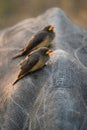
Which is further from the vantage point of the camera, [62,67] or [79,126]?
[62,67]

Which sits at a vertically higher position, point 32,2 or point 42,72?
point 32,2

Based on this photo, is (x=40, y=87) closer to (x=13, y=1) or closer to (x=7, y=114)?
(x=7, y=114)

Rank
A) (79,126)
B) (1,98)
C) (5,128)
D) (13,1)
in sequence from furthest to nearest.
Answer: (13,1)
(1,98)
(5,128)
(79,126)

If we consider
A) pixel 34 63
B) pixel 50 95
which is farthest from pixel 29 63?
→ pixel 50 95

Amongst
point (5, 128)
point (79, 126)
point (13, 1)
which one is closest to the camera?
point (79, 126)

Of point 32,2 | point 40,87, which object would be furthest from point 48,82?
point 32,2

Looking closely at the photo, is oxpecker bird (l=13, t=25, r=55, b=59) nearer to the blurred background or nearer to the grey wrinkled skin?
the grey wrinkled skin

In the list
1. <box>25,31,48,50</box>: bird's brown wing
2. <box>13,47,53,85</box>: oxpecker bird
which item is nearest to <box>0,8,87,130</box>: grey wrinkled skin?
<box>13,47,53,85</box>: oxpecker bird

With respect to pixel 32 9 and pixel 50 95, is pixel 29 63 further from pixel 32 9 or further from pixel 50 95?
pixel 32 9

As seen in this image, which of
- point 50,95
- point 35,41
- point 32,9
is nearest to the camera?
point 50,95
